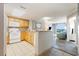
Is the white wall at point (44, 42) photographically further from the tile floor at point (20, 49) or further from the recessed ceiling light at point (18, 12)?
the recessed ceiling light at point (18, 12)

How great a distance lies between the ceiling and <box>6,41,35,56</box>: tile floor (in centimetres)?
50

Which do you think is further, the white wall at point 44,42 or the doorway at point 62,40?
the white wall at point 44,42

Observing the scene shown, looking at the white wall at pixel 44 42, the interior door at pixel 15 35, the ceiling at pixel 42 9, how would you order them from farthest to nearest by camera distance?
the white wall at pixel 44 42
the interior door at pixel 15 35
the ceiling at pixel 42 9

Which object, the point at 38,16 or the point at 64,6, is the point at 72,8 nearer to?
the point at 64,6

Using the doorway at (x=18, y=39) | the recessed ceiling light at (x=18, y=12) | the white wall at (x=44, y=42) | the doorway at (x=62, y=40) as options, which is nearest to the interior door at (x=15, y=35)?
the doorway at (x=18, y=39)

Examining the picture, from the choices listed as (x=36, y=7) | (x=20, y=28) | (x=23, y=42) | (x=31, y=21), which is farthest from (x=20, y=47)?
(x=36, y=7)

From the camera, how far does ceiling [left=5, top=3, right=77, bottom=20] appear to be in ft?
5.00

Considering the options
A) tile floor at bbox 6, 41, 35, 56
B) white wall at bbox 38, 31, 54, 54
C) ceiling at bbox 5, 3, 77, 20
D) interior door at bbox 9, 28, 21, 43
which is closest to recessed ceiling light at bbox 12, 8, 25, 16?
ceiling at bbox 5, 3, 77, 20

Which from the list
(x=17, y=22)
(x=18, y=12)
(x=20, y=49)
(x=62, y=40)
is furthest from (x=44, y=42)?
(x=18, y=12)

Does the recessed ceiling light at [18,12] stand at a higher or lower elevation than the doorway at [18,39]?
higher

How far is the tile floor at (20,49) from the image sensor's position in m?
1.58

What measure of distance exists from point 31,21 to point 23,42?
40 cm

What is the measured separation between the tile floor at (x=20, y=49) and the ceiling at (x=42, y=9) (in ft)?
1.66

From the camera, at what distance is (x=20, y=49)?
1719 millimetres
